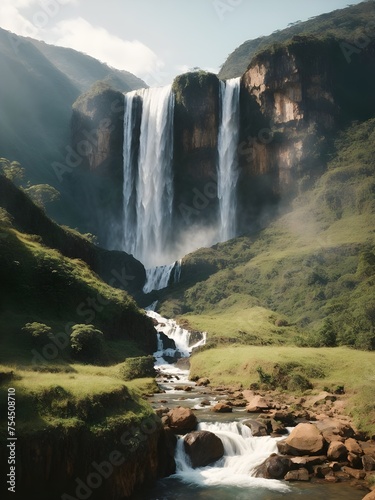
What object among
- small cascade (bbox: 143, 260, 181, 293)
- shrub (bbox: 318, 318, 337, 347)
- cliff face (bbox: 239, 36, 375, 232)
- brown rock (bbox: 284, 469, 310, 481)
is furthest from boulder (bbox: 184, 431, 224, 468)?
cliff face (bbox: 239, 36, 375, 232)

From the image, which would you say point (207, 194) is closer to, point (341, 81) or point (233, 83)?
point (233, 83)

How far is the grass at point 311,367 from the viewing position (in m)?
27.0

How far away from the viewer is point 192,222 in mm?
93625

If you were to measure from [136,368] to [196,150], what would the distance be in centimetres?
6886

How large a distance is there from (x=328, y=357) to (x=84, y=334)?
57.8 feet

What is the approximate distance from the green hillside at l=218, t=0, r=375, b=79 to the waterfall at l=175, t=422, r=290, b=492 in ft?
329

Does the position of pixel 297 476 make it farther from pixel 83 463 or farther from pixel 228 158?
pixel 228 158

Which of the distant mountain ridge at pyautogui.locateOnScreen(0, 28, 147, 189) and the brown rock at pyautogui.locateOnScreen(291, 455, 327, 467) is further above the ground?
the distant mountain ridge at pyautogui.locateOnScreen(0, 28, 147, 189)

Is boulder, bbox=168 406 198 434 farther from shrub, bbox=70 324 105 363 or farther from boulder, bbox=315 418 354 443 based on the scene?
shrub, bbox=70 324 105 363

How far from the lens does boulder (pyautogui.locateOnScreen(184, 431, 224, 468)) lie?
58.6ft

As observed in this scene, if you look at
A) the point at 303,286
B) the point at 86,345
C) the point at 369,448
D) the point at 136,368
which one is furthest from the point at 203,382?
the point at 303,286

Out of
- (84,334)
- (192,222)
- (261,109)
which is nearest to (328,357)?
(84,334)

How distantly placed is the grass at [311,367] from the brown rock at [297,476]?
804 centimetres

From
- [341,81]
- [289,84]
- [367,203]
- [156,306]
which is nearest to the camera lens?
[156,306]
